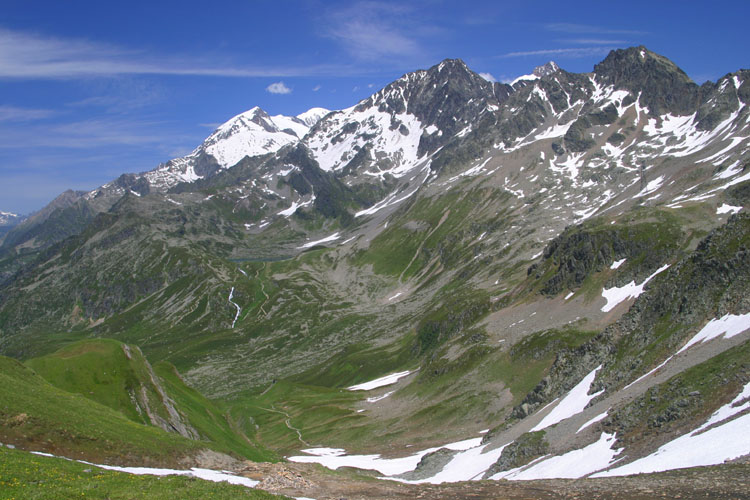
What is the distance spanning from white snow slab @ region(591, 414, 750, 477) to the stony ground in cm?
216

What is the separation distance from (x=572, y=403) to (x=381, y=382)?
98.8 metres

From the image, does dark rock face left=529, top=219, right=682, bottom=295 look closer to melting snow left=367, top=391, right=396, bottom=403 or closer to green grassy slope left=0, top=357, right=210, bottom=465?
melting snow left=367, top=391, right=396, bottom=403

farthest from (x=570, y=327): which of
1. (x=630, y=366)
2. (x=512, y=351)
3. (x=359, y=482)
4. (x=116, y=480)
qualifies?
(x=116, y=480)

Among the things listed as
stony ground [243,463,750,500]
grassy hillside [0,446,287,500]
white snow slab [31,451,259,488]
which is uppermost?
grassy hillside [0,446,287,500]

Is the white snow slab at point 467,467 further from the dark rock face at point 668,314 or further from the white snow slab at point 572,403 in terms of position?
the dark rock face at point 668,314

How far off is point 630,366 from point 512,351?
165ft

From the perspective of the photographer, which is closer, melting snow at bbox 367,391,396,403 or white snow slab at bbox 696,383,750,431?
white snow slab at bbox 696,383,750,431

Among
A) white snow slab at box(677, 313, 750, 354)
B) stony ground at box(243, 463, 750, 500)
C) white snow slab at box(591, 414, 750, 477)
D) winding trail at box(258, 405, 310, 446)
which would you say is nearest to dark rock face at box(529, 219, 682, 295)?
white snow slab at box(677, 313, 750, 354)

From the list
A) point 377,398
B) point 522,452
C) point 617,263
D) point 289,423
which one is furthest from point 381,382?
point 522,452

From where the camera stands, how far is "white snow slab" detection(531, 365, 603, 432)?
210 feet

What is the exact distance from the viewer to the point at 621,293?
107 meters

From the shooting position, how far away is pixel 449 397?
110875mm

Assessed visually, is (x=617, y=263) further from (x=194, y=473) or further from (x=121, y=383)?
(x=194, y=473)

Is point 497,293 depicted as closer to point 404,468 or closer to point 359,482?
point 404,468
